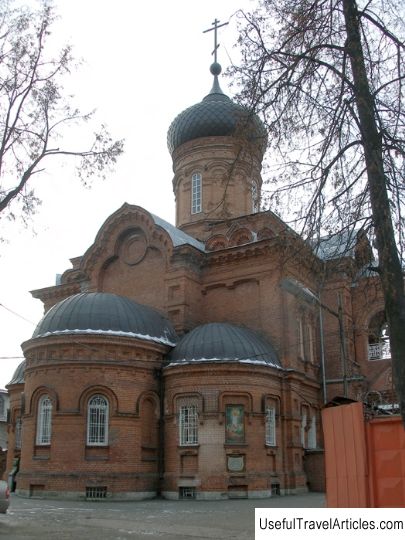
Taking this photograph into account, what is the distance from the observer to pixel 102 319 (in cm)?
2127

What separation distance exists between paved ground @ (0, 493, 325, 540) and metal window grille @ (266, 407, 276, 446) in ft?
7.54

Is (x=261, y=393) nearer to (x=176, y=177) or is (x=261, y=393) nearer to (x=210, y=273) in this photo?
(x=210, y=273)

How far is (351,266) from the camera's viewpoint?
392 inches

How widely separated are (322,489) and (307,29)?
695 inches

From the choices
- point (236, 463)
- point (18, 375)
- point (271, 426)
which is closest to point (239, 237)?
point (271, 426)

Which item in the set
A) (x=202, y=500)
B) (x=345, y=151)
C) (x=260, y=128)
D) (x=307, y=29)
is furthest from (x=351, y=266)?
(x=202, y=500)

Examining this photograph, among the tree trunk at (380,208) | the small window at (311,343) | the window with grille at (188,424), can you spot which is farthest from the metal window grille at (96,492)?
the tree trunk at (380,208)

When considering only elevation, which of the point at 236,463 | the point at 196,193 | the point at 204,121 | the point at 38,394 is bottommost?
the point at 236,463

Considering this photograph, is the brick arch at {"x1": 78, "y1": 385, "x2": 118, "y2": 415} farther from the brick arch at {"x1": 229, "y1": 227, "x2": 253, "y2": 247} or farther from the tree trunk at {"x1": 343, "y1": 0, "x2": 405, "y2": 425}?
the tree trunk at {"x1": 343, "y1": 0, "x2": 405, "y2": 425}

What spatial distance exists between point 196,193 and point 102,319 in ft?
36.7

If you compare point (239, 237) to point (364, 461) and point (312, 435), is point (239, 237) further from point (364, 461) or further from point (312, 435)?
point (364, 461)

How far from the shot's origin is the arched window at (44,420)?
20.3m

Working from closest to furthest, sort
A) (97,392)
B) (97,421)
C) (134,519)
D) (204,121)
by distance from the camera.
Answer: (134,519)
(97,421)
(97,392)
(204,121)

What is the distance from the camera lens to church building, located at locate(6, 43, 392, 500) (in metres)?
19.8
